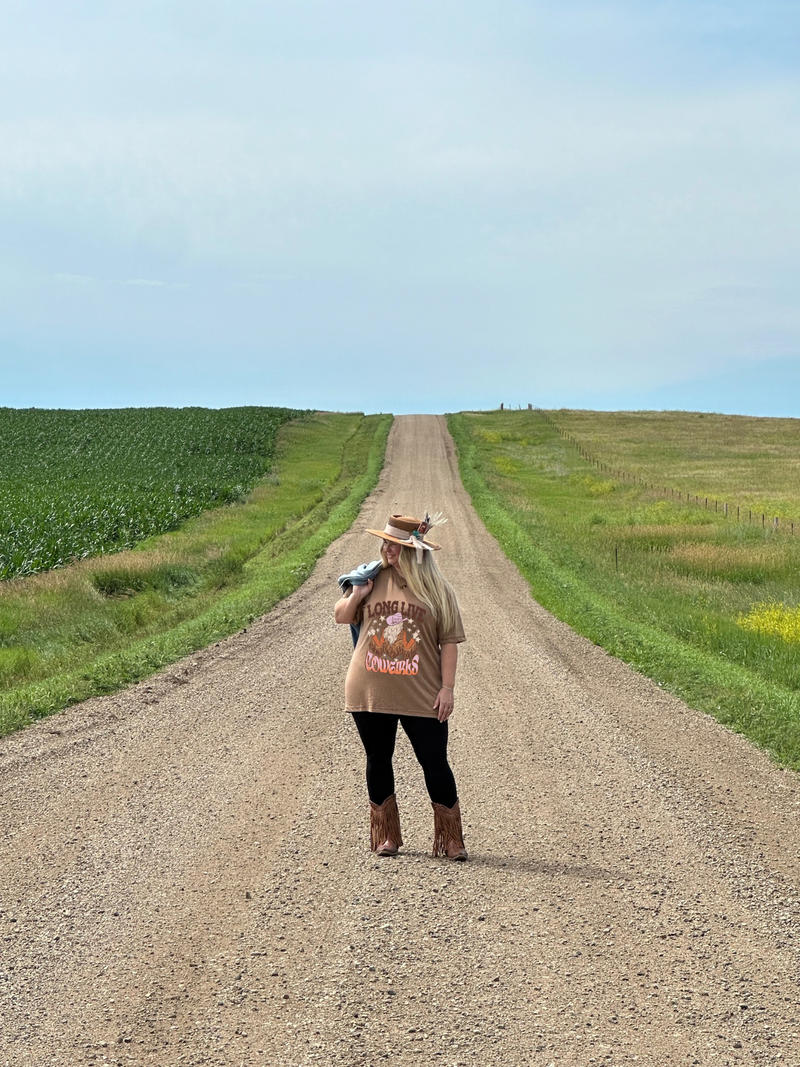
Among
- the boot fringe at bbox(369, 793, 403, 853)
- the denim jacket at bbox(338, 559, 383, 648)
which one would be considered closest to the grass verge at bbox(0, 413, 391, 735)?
the boot fringe at bbox(369, 793, 403, 853)

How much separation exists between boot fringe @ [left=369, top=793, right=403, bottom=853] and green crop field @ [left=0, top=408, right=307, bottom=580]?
55.0 feet

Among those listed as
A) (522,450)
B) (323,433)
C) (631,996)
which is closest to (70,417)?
(323,433)

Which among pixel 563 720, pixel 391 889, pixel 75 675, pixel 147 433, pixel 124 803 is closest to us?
pixel 391 889

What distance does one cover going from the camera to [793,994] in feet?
16.2

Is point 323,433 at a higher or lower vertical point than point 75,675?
higher

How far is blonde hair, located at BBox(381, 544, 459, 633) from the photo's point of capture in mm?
6320

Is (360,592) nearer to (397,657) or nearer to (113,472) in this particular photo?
(397,657)

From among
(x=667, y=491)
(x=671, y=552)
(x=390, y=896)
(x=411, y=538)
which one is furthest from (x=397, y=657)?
(x=667, y=491)

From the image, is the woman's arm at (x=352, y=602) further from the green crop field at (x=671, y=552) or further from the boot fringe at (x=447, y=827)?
the green crop field at (x=671, y=552)

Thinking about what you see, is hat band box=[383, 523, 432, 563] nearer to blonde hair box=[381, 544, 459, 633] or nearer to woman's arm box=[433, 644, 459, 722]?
blonde hair box=[381, 544, 459, 633]

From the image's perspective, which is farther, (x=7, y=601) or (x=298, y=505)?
(x=298, y=505)

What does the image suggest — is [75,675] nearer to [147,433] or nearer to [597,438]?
[147,433]

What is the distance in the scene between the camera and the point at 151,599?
19594mm

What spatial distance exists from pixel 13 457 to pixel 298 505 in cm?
2159
